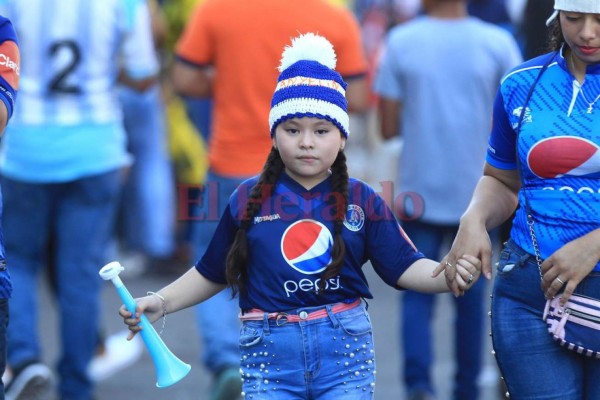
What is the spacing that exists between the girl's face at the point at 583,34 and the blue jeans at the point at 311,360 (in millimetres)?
1040

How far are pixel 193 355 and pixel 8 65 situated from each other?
149 inches

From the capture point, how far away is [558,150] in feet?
11.8

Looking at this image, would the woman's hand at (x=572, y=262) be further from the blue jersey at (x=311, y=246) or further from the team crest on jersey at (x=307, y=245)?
the team crest on jersey at (x=307, y=245)

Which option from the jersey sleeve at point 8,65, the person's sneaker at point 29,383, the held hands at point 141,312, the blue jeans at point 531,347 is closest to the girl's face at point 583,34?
the blue jeans at point 531,347

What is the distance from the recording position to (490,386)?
265 inches

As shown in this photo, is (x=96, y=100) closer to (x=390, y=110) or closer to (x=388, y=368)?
(x=390, y=110)

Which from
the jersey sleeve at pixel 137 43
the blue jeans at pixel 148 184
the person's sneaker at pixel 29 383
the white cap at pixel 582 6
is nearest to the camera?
the white cap at pixel 582 6

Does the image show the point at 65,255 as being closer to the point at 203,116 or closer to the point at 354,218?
the point at 203,116

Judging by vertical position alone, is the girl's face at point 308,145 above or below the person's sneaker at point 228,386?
above

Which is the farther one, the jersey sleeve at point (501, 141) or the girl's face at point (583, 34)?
the jersey sleeve at point (501, 141)

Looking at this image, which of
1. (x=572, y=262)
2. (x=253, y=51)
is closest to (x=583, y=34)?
(x=572, y=262)

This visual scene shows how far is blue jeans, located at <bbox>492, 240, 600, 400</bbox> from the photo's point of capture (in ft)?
12.0

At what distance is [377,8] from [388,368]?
7.02 meters

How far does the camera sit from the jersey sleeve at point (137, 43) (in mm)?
6172
